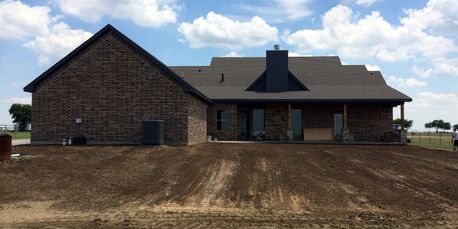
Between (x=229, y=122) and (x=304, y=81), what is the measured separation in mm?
7238

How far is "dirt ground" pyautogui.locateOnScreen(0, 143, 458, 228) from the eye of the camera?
28.4ft

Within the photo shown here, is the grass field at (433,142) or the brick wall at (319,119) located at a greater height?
the brick wall at (319,119)

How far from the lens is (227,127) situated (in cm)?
2866

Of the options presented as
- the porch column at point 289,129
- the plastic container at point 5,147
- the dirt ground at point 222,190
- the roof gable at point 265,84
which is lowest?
the dirt ground at point 222,190

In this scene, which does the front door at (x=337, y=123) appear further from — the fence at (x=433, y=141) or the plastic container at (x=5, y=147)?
the plastic container at (x=5, y=147)

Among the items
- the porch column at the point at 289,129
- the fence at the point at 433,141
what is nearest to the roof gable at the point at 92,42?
the porch column at the point at 289,129

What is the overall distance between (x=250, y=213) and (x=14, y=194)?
Answer: 5.96 m

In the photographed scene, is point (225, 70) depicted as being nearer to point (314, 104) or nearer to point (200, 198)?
point (314, 104)

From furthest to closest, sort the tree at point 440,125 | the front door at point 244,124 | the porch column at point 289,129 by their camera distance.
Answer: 1. the tree at point 440,125
2. the front door at point 244,124
3. the porch column at point 289,129

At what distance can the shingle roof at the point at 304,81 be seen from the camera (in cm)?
2817

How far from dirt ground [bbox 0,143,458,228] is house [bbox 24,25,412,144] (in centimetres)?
365

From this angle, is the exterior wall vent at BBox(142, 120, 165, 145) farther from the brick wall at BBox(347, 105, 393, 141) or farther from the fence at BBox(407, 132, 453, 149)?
the fence at BBox(407, 132, 453, 149)

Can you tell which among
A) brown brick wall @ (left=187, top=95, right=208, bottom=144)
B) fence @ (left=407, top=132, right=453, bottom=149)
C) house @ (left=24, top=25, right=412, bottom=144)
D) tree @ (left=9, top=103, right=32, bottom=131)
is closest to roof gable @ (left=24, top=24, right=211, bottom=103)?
house @ (left=24, top=25, right=412, bottom=144)

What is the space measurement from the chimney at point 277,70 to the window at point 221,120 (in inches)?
153
